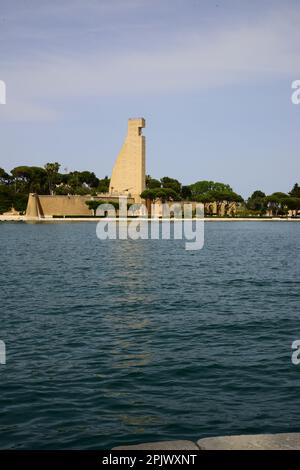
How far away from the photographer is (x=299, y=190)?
199250 mm

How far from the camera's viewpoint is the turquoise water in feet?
31.7

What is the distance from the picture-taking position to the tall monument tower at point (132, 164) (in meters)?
165

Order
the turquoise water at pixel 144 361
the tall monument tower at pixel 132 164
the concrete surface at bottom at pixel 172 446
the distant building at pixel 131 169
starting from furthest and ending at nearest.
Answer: the tall monument tower at pixel 132 164
the distant building at pixel 131 169
the turquoise water at pixel 144 361
the concrete surface at bottom at pixel 172 446

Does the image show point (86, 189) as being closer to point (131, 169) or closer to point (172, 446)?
point (131, 169)

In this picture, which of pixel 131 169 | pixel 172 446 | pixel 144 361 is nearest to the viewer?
pixel 172 446

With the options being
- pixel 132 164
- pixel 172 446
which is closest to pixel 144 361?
pixel 172 446

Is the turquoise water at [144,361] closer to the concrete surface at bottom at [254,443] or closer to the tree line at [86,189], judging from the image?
the concrete surface at bottom at [254,443]

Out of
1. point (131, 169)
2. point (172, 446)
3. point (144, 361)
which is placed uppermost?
point (131, 169)

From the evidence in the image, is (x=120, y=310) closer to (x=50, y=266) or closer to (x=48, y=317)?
(x=48, y=317)

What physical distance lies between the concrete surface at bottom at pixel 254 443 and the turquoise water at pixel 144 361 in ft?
6.33

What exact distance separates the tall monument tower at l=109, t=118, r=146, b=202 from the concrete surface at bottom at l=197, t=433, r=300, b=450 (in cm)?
15767

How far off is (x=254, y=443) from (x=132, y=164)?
16197cm

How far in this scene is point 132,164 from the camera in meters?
168

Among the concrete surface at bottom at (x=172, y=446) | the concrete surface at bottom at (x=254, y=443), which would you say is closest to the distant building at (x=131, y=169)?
the concrete surface at bottom at (x=172, y=446)
